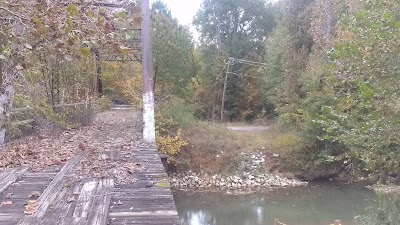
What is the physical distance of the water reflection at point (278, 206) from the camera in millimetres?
10875

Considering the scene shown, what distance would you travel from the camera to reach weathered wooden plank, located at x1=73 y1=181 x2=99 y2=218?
103 inches

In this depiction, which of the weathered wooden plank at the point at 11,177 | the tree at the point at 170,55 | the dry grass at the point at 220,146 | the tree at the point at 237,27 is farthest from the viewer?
the tree at the point at 237,27

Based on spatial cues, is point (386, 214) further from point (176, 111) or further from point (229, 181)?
point (176, 111)

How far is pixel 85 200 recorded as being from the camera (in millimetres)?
2916

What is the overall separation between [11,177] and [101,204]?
1395mm

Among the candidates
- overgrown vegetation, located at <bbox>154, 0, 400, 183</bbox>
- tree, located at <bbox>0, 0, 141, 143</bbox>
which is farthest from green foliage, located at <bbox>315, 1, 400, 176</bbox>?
tree, located at <bbox>0, 0, 141, 143</bbox>

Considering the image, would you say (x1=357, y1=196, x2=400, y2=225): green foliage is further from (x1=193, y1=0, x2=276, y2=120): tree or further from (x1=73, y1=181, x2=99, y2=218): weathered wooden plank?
(x1=193, y1=0, x2=276, y2=120): tree

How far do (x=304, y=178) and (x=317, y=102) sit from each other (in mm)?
3195

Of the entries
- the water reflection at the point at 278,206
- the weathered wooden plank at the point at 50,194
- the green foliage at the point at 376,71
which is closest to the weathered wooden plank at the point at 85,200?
the weathered wooden plank at the point at 50,194

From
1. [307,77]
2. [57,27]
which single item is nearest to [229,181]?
[307,77]

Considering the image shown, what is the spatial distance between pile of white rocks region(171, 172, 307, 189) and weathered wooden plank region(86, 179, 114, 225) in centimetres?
1079

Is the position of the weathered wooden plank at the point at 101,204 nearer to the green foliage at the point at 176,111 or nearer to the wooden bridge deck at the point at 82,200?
the wooden bridge deck at the point at 82,200

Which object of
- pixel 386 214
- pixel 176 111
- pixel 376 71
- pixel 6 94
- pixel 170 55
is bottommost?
pixel 386 214

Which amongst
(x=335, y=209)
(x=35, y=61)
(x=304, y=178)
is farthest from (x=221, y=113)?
(x=35, y=61)
